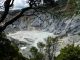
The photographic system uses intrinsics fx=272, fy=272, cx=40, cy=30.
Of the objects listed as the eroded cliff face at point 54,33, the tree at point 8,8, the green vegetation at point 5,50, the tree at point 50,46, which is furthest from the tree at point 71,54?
the eroded cliff face at point 54,33

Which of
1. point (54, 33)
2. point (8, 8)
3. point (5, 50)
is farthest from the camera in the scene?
point (54, 33)

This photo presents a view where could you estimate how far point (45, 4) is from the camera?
397 inches

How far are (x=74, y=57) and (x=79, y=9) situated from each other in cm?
381

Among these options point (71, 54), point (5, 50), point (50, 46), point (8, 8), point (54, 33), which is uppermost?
point (8, 8)

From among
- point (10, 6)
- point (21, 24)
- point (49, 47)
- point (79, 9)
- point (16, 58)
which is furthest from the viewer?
point (21, 24)

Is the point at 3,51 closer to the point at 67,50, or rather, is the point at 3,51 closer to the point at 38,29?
the point at 67,50

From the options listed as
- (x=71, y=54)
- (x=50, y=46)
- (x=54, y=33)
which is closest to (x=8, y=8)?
(x=71, y=54)

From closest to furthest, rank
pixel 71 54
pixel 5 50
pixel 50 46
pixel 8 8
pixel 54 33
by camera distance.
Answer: pixel 8 8
pixel 5 50
pixel 71 54
pixel 50 46
pixel 54 33

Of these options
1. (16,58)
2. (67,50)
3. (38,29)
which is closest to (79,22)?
(38,29)

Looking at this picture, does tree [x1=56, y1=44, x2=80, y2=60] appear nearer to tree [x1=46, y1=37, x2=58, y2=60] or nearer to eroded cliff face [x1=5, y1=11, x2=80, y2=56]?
tree [x1=46, y1=37, x2=58, y2=60]

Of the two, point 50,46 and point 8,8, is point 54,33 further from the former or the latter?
point 8,8

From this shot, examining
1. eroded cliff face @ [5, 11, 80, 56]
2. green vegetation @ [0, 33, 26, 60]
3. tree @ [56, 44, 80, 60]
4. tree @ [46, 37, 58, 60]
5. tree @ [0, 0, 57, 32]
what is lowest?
eroded cliff face @ [5, 11, 80, 56]

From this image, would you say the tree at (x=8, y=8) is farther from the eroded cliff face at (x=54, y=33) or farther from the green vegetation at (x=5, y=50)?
the eroded cliff face at (x=54, y=33)

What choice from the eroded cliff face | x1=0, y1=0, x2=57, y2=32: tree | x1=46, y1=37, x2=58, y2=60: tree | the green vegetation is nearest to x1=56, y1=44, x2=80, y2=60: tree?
the green vegetation
